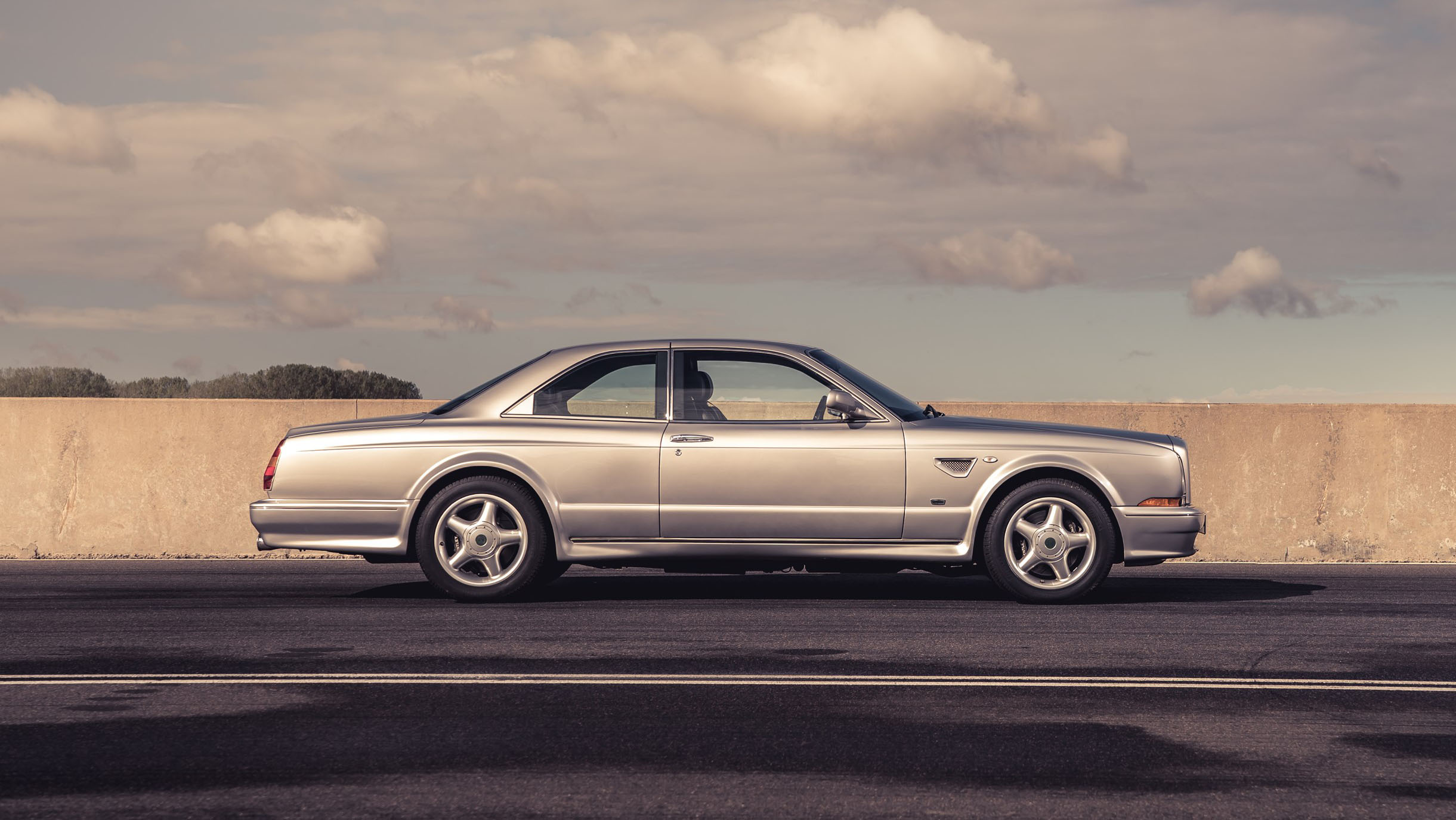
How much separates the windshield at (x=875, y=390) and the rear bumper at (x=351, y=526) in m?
2.65

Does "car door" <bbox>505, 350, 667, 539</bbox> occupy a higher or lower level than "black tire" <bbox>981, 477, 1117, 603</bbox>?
higher

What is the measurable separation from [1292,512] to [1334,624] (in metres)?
4.22

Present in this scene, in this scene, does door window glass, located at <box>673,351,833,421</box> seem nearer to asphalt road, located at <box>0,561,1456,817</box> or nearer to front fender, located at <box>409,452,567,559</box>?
front fender, located at <box>409,452,567,559</box>

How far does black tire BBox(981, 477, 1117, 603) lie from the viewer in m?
8.53

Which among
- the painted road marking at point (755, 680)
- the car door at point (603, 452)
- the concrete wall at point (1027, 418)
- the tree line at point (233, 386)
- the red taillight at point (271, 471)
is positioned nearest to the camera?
the painted road marking at point (755, 680)

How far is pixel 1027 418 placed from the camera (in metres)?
12.2

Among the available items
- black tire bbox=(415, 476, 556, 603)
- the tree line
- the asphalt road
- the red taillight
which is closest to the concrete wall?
the asphalt road

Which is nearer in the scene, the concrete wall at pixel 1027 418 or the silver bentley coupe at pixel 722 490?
the silver bentley coupe at pixel 722 490

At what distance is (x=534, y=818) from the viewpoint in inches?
163

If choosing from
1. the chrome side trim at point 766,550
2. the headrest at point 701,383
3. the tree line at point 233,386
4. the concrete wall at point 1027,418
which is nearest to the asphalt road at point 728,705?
the chrome side trim at point 766,550

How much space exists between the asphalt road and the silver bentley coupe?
13.4 inches

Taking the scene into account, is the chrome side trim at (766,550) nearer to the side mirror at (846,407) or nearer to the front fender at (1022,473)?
the front fender at (1022,473)

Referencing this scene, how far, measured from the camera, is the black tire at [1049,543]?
8.53 metres

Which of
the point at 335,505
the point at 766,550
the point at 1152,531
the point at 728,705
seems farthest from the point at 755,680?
the point at 335,505
